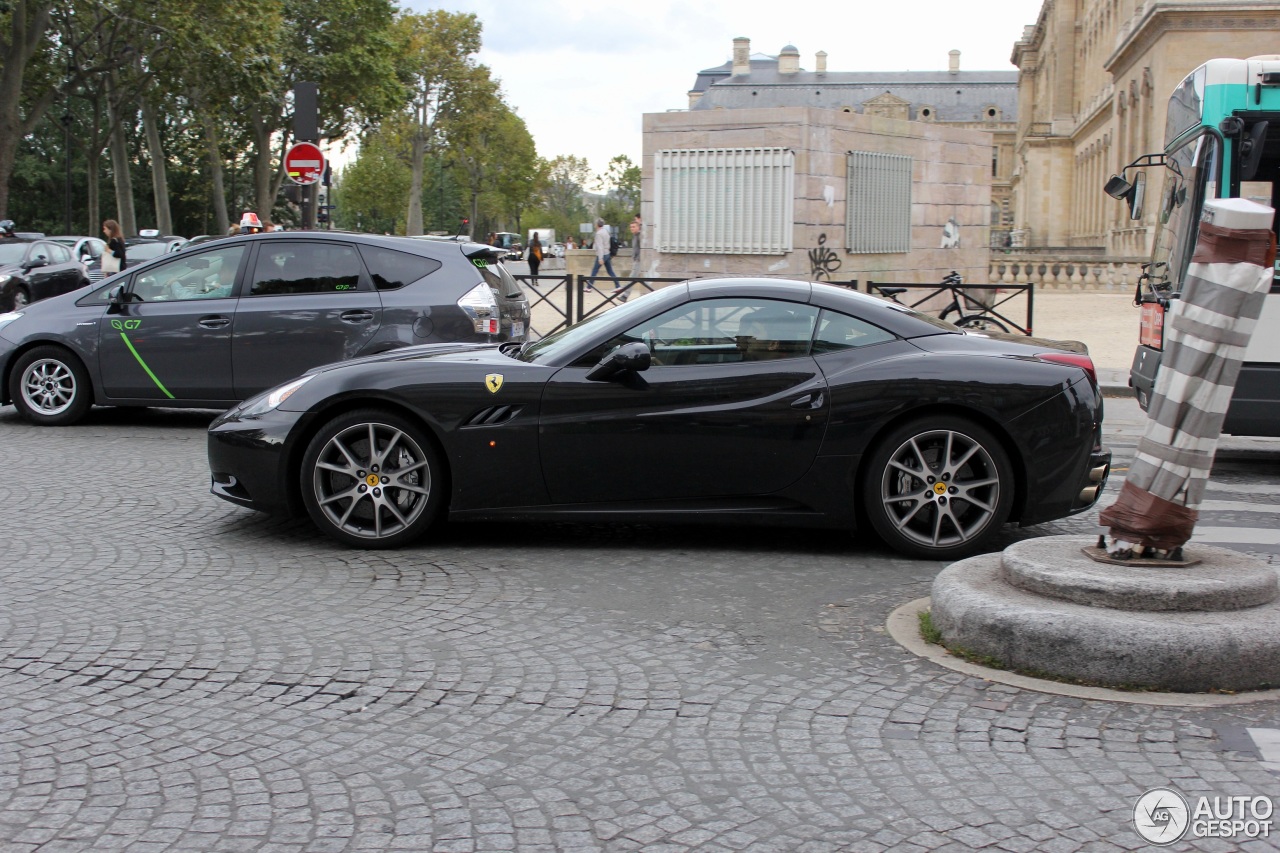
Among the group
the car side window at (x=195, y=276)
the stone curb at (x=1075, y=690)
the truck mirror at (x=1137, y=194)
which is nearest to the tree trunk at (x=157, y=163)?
the car side window at (x=195, y=276)

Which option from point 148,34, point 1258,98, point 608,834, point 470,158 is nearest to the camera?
point 608,834

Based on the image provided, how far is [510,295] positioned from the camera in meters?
11.4

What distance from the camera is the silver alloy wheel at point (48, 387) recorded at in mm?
11297

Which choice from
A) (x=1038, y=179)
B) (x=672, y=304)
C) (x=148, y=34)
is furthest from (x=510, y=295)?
(x=1038, y=179)

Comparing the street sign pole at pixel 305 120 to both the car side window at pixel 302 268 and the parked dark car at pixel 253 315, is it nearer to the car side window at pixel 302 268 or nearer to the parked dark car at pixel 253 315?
the parked dark car at pixel 253 315

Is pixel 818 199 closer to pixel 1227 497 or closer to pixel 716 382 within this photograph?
pixel 1227 497

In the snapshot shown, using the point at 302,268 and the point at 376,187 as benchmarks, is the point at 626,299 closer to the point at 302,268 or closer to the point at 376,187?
the point at 302,268

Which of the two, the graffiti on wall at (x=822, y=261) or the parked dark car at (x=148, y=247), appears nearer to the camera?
the graffiti on wall at (x=822, y=261)

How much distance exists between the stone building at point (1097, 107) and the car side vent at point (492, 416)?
11320 mm

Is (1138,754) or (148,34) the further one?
(148,34)

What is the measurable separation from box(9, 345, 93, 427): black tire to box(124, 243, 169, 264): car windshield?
23.1m

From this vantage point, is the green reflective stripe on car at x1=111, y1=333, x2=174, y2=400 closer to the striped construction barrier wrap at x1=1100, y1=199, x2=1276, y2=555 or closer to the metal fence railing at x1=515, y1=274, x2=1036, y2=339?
the metal fence railing at x1=515, y1=274, x2=1036, y2=339

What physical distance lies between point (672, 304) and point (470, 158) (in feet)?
297

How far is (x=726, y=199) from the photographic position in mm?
20859
